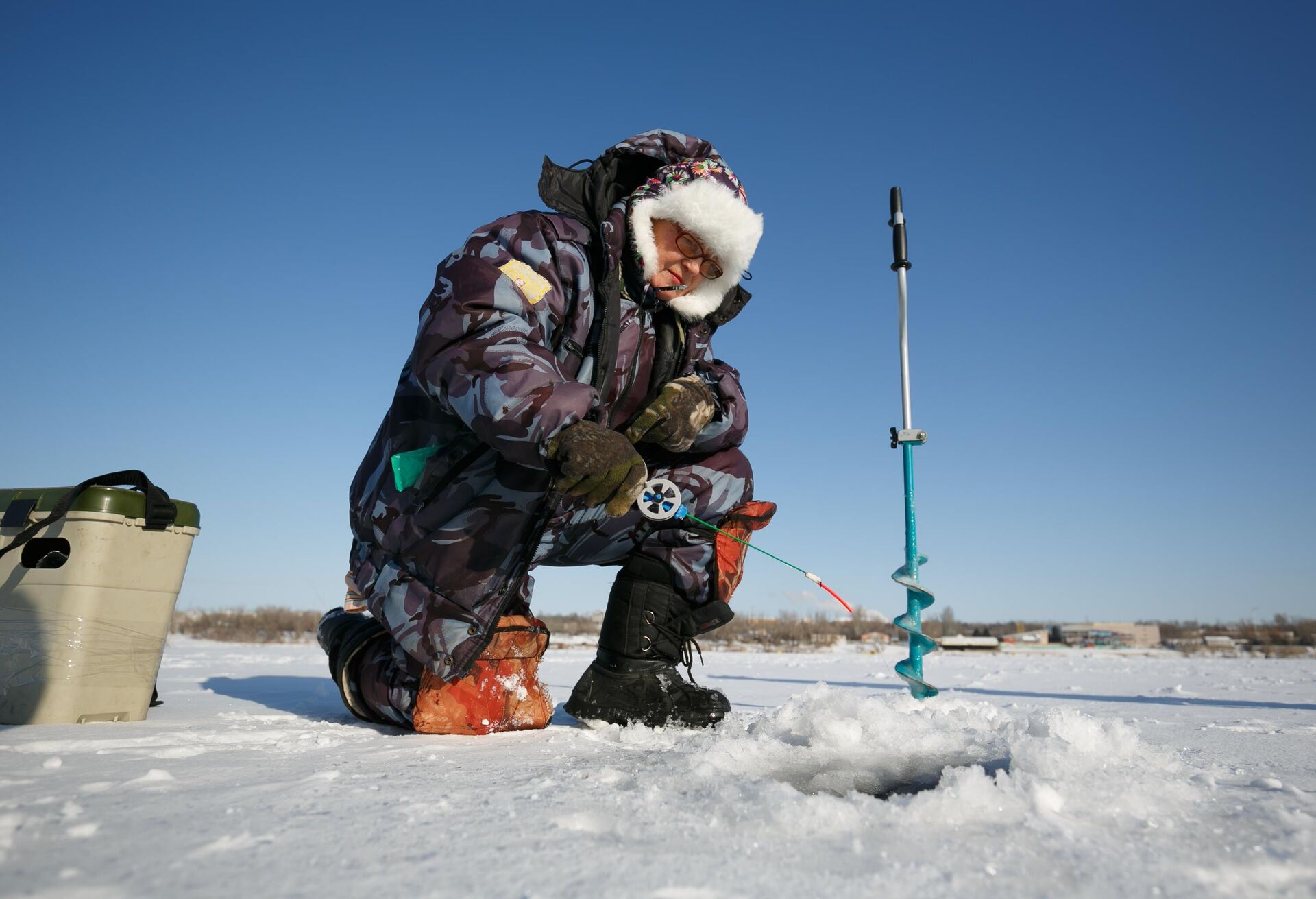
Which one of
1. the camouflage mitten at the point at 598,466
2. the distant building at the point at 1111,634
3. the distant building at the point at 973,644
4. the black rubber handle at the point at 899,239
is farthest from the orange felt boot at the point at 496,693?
the distant building at the point at 1111,634

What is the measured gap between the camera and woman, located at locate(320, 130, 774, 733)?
1786mm

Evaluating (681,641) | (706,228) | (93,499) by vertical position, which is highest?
(706,228)

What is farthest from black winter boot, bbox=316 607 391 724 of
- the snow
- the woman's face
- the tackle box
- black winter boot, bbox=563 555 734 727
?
the woman's face

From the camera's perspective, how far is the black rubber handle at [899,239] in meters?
2.77

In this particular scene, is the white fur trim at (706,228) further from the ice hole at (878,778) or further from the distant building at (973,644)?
the distant building at (973,644)

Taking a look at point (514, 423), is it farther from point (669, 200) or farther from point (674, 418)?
point (669, 200)

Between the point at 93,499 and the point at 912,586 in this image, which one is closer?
the point at 93,499

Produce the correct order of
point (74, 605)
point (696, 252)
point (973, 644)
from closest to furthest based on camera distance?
1. point (74, 605)
2. point (696, 252)
3. point (973, 644)

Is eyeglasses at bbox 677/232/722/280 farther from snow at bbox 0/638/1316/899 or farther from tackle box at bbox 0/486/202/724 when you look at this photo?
tackle box at bbox 0/486/202/724

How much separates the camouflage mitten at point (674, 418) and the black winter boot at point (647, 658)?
432 mm

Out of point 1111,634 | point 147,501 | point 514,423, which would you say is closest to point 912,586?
point 514,423

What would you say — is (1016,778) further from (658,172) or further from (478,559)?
(658,172)

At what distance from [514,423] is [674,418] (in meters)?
0.60

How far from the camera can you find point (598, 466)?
1.67 meters
